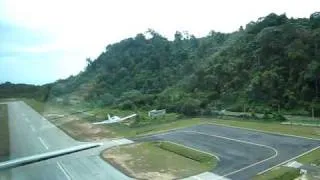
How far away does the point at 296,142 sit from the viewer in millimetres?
18844

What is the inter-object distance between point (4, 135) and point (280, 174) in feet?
29.6

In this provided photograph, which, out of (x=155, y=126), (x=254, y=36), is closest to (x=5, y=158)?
(x=155, y=126)

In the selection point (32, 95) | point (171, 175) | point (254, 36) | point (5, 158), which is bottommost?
point (171, 175)

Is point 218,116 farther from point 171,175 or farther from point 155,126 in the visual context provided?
point 171,175

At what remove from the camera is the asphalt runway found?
14891 mm

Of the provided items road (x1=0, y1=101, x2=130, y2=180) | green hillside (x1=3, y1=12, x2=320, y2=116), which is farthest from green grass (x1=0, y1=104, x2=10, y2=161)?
green hillside (x1=3, y1=12, x2=320, y2=116)

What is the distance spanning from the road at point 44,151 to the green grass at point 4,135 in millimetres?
120

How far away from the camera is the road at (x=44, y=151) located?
34.8 feet

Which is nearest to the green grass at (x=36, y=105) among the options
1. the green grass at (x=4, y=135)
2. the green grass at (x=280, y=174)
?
the green grass at (x=4, y=135)

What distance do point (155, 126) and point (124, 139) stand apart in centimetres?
465

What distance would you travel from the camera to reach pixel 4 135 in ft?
34.0

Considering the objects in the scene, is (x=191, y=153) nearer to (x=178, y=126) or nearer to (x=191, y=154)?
(x=191, y=154)

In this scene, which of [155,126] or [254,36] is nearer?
[155,126]

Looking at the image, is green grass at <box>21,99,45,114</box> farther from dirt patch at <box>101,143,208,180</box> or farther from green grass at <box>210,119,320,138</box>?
green grass at <box>210,119,320,138</box>
